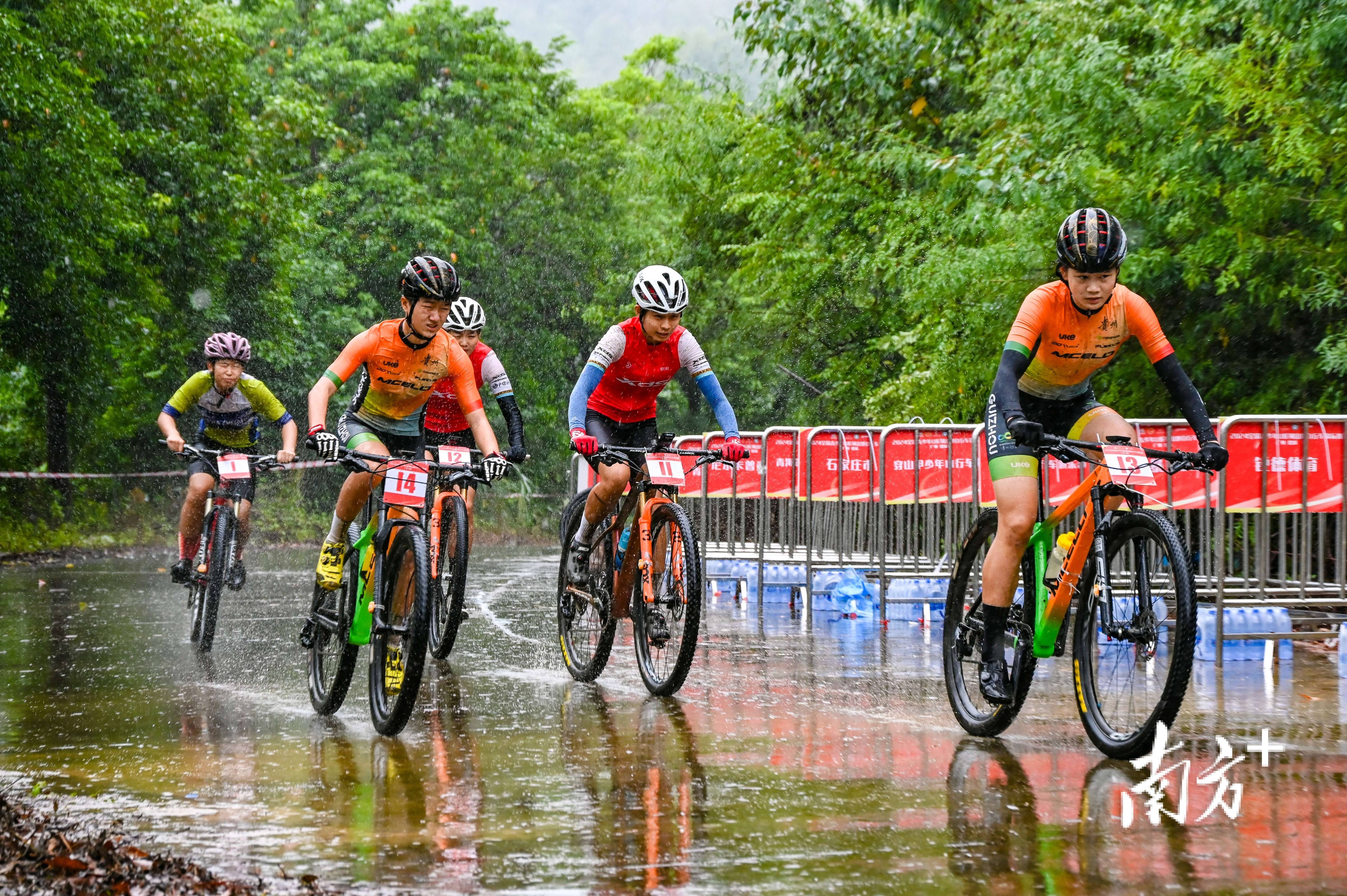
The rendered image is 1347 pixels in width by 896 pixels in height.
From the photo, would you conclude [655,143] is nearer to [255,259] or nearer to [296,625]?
[255,259]

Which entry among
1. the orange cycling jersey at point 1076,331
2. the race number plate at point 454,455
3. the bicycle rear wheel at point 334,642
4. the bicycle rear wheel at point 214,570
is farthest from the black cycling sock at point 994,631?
the bicycle rear wheel at point 214,570

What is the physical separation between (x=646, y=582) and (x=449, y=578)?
70.4 inches

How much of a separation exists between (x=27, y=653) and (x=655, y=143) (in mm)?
24337

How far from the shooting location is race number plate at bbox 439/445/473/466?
989cm

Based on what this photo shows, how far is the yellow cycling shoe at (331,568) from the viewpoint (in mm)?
8203

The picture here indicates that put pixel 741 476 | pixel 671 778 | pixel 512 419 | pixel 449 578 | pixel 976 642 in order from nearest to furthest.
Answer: pixel 671 778 → pixel 976 642 → pixel 449 578 → pixel 512 419 → pixel 741 476

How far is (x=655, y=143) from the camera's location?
33562mm

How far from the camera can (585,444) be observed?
27.9 ft

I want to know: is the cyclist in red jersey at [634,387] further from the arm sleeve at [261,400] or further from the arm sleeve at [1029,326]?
the arm sleeve at [261,400]

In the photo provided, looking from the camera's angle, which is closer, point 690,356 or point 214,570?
point 690,356

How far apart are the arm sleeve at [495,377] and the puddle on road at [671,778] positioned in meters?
1.73

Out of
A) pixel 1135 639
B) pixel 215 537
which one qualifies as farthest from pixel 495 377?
pixel 1135 639

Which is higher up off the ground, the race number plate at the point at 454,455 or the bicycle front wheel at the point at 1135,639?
the race number plate at the point at 454,455

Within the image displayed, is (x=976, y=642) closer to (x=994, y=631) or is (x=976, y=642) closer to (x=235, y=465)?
(x=994, y=631)
